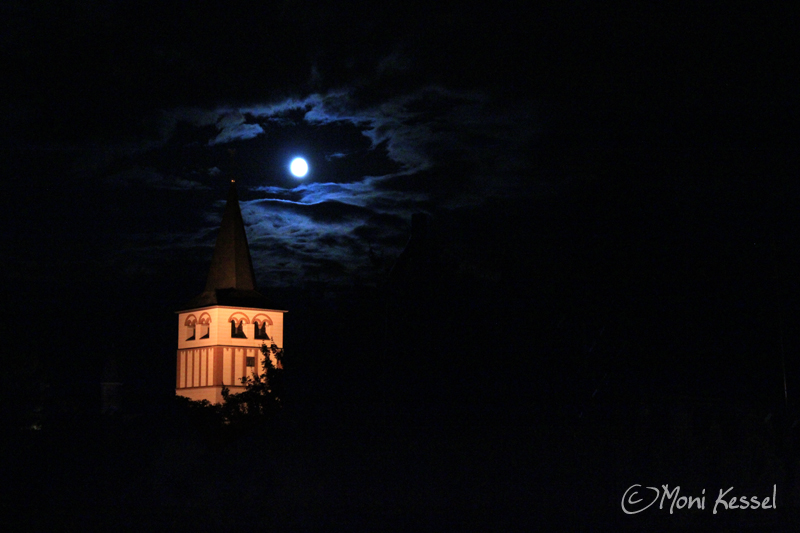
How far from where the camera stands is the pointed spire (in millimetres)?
60500

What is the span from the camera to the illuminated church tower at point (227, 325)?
2304 inches

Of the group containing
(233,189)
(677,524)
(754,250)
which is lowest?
(677,524)

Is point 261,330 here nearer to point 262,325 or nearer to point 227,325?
point 262,325

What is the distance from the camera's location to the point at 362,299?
34.3 m

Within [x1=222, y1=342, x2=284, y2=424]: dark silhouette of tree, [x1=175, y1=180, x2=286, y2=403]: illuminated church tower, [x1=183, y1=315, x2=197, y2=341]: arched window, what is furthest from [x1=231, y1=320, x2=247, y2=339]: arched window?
[x1=222, y1=342, x2=284, y2=424]: dark silhouette of tree

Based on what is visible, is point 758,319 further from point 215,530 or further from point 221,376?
point 221,376

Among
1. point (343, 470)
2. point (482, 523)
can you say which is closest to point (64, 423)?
point (343, 470)

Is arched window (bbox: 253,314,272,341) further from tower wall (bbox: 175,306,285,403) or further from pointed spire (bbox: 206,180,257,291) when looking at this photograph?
pointed spire (bbox: 206,180,257,291)

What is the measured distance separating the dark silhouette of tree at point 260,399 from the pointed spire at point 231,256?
28440mm

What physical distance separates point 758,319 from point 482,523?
864 cm

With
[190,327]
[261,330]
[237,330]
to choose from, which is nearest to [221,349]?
[237,330]

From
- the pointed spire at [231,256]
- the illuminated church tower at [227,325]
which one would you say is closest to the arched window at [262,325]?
the illuminated church tower at [227,325]

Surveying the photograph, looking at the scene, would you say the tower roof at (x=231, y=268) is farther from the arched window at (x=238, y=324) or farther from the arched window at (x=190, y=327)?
the arched window at (x=238, y=324)

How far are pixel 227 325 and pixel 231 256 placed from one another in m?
4.33
